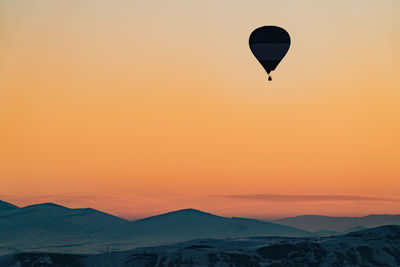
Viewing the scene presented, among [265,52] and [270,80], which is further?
[265,52]

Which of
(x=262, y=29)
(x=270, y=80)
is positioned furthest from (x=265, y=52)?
(x=270, y=80)

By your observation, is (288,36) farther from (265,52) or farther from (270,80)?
(270,80)

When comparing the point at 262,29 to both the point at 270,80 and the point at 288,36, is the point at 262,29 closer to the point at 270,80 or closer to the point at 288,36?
the point at 288,36

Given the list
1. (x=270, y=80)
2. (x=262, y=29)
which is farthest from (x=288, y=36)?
(x=270, y=80)

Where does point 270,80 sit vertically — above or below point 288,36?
below

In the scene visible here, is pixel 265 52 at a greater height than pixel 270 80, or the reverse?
pixel 265 52

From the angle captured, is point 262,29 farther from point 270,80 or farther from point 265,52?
point 270,80
